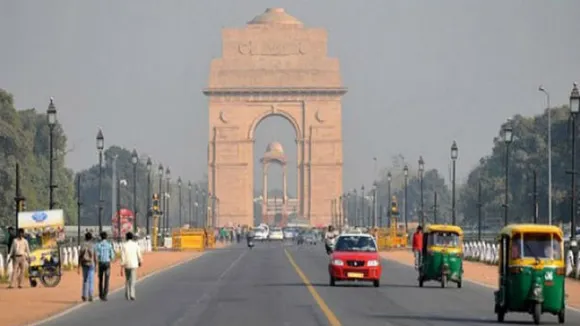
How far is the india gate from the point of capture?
14350 cm

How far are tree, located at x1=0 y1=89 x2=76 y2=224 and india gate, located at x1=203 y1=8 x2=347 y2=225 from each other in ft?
Result: 93.7

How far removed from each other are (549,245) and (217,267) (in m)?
29.8

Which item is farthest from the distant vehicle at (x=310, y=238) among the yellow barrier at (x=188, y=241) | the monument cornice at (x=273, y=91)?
the monument cornice at (x=273, y=91)

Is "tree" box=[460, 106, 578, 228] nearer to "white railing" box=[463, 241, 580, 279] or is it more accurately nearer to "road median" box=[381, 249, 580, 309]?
"white railing" box=[463, 241, 580, 279]

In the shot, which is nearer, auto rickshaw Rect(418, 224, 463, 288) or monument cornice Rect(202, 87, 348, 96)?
auto rickshaw Rect(418, 224, 463, 288)

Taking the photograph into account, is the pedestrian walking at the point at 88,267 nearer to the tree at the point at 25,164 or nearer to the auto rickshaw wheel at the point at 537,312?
the auto rickshaw wheel at the point at 537,312

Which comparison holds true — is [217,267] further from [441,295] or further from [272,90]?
[272,90]

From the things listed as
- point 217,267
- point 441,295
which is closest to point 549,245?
point 441,295

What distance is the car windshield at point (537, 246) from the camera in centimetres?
2602

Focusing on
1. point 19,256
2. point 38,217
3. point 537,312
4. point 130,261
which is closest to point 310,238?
point 38,217

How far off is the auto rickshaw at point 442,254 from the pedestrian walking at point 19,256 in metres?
9.41


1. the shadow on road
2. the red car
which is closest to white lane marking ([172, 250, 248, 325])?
the red car

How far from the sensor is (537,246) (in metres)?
26.1

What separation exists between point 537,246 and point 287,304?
6349mm
